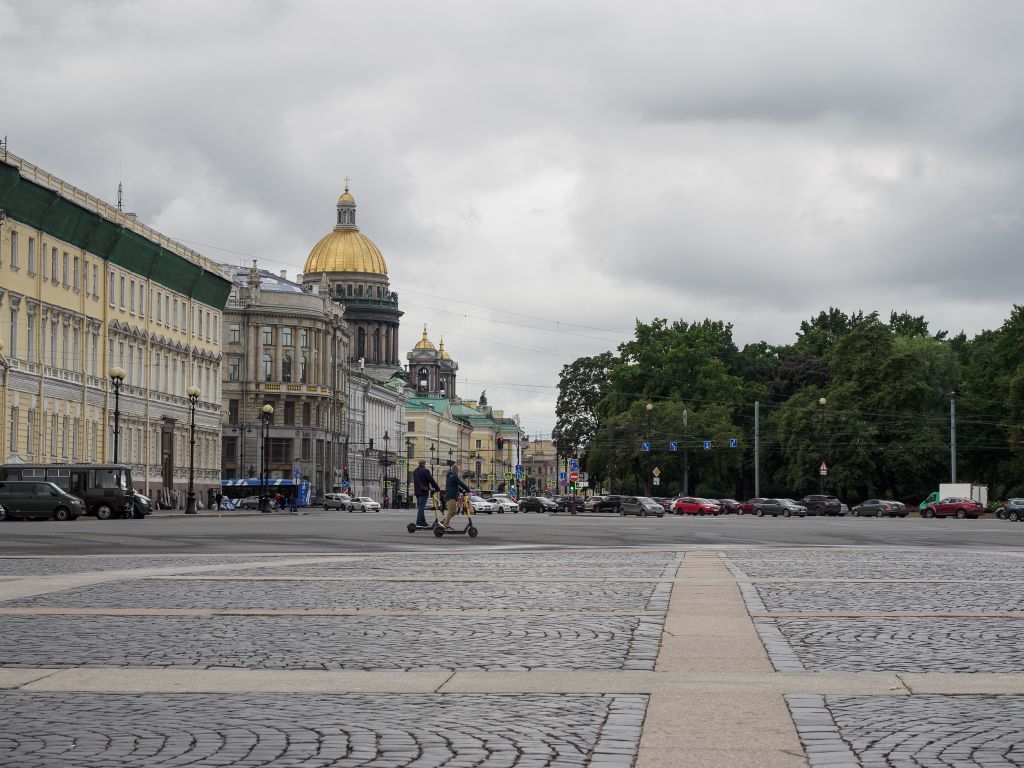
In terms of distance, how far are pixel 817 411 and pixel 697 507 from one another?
46.6ft

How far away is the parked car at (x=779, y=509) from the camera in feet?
335

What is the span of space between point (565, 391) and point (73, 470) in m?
91.8

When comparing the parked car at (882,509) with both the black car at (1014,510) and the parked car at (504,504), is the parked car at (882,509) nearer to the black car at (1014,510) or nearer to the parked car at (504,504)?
the black car at (1014,510)

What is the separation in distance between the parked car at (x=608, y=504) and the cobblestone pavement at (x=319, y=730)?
101 m

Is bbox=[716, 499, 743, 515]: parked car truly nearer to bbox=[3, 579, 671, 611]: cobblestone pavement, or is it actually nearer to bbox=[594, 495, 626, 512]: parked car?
bbox=[594, 495, 626, 512]: parked car

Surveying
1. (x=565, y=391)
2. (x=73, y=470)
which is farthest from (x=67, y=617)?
(x=565, y=391)

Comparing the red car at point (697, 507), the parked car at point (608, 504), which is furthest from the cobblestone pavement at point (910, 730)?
the parked car at point (608, 504)

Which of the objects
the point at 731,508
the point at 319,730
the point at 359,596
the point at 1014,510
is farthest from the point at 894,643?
the point at 731,508

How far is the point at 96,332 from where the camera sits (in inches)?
3452

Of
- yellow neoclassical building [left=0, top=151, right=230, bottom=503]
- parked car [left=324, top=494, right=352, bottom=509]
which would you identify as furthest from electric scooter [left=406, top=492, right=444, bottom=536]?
parked car [left=324, top=494, right=352, bottom=509]

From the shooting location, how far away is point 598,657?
11812 millimetres

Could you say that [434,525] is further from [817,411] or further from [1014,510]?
[817,411]

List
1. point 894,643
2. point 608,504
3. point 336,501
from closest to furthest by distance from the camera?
point 894,643
point 608,504
point 336,501

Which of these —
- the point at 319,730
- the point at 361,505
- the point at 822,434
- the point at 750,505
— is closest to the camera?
the point at 319,730
